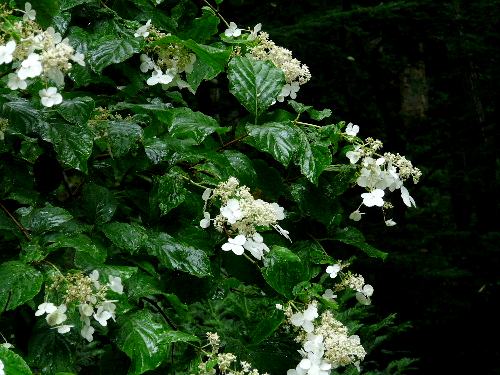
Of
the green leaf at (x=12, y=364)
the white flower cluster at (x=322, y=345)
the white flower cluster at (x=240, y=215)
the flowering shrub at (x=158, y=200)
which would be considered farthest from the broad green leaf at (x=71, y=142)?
the white flower cluster at (x=322, y=345)

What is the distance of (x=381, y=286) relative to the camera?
3523 mm

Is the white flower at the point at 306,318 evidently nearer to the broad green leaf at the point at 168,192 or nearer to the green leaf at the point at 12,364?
the broad green leaf at the point at 168,192

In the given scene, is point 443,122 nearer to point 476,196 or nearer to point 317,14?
point 476,196

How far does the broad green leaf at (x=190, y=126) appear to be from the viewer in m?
1.22

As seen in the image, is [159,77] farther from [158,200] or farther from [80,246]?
[80,246]

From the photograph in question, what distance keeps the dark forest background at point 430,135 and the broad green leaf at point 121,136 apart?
1946mm

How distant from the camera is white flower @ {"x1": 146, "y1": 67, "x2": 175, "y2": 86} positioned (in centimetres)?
131

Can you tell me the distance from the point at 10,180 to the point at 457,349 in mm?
3043

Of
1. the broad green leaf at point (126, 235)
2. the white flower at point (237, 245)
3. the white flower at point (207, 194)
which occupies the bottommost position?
the broad green leaf at point (126, 235)

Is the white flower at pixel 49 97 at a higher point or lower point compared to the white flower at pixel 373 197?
higher

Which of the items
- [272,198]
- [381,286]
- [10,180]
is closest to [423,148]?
[381,286]

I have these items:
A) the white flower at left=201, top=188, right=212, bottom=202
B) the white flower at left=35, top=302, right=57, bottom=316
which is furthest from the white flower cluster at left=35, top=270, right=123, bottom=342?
the white flower at left=201, top=188, right=212, bottom=202

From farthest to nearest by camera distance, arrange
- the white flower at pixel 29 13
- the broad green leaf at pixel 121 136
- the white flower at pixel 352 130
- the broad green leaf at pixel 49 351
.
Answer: the white flower at pixel 352 130 < the broad green leaf at pixel 121 136 < the broad green leaf at pixel 49 351 < the white flower at pixel 29 13

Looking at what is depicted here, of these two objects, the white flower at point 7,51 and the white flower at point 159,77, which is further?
the white flower at point 159,77
